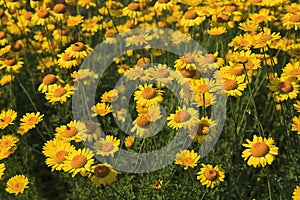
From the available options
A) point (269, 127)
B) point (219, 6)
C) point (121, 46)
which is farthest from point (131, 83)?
point (269, 127)

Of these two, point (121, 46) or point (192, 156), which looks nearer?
point (192, 156)

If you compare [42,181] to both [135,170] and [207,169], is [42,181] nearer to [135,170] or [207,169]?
[135,170]

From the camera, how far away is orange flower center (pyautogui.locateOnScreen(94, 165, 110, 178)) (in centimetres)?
268

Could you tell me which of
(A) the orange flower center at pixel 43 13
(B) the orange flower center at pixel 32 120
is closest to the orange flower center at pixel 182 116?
(B) the orange flower center at pixel 32 120

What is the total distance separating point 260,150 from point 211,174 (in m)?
0.35

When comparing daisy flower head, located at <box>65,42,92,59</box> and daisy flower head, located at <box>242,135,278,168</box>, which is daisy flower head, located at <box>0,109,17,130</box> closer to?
daisy flower head, located at <box>65,42,92,59</box>

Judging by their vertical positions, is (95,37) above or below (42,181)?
above

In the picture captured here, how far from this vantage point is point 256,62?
10.1 feet

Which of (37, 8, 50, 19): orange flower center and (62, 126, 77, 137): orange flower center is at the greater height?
(37, 8, 50, 19): orange flower center

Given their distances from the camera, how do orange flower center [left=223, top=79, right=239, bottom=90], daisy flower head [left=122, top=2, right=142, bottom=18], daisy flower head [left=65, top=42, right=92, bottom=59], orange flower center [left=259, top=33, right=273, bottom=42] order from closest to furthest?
orange flower center [left=223, top=79, right=239, bottom=90] → orange flower center [left=259, top=33, right=273, bottom=42] → daisy flower head [left=65, top=42, right=92, bottom=59] → daisy flower head [left=122, top=2, right=142, bottom=18]

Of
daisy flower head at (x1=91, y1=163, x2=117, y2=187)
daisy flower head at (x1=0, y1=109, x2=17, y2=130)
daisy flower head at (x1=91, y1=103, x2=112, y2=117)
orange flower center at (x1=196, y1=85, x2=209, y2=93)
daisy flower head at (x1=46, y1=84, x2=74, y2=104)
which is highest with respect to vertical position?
orange flower center at (x1=196, y1=85, x2=209, y2=93)

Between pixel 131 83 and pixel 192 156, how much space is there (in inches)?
50.7

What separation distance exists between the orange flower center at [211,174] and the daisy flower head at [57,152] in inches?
34.4

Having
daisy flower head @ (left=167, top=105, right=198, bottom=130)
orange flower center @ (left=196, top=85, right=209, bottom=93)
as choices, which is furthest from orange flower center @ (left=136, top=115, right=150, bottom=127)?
orange flower center @ (left=196, top=85, right=209, bottom=93)
